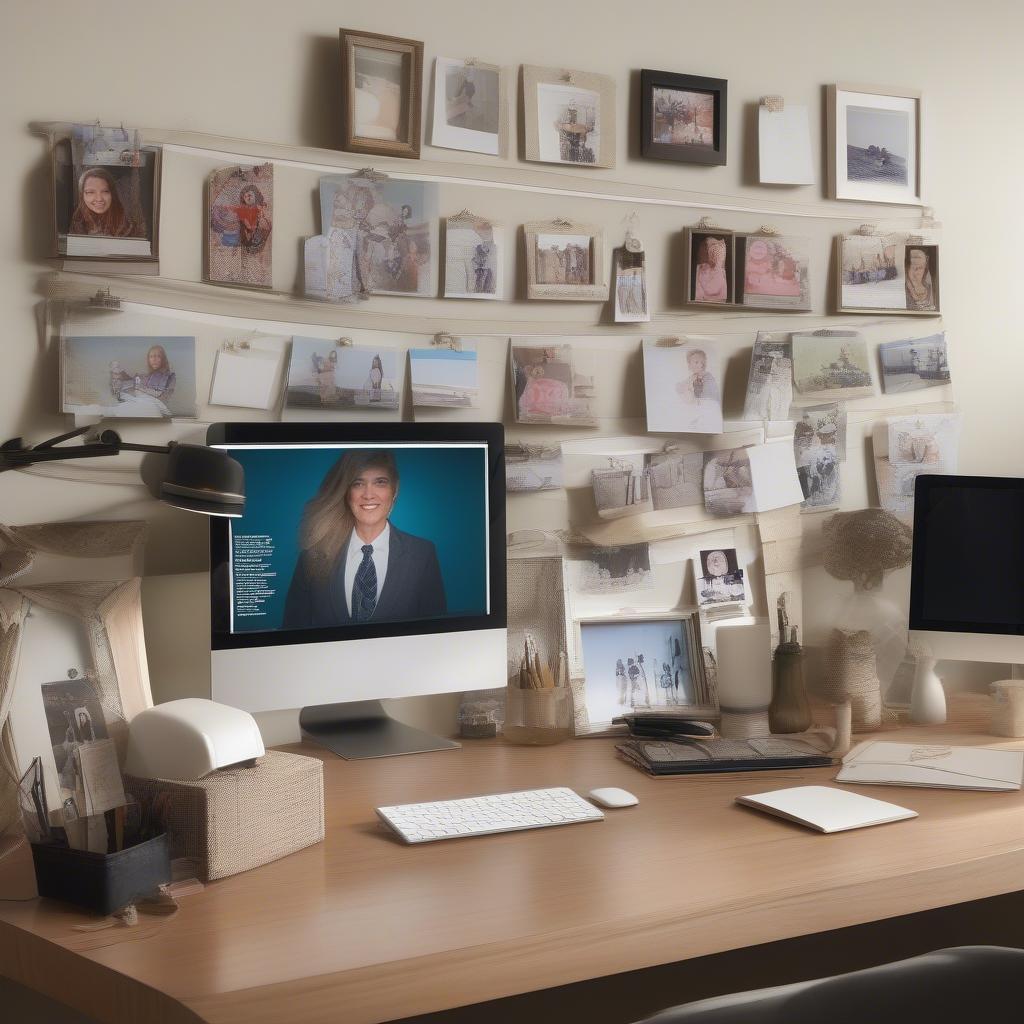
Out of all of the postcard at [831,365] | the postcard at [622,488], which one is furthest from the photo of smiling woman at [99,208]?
the postcard at [831,365]

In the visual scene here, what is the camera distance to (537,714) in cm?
171

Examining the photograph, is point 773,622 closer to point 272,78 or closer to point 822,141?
point 822,141

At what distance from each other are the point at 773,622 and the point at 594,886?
97cm

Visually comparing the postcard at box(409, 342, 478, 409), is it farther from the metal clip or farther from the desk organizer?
the desk organizer

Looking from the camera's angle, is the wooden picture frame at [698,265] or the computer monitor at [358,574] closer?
the computer monitor at [358,574]

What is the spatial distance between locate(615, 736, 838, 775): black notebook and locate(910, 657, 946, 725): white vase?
12.4 inches

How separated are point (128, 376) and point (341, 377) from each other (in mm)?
313

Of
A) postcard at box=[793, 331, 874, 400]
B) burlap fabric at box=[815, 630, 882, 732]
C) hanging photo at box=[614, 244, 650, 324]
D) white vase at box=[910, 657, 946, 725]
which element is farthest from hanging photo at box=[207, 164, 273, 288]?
white vase at box=[910, 657, 946, 725]

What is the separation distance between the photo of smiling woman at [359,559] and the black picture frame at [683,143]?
2.43ft

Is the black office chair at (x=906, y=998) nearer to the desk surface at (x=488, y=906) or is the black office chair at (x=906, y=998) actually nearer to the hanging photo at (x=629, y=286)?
the desk surface at (x=488, y=906)

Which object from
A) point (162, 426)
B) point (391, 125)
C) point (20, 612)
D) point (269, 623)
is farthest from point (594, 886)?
point (391, 125)

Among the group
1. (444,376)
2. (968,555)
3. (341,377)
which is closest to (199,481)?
(341,377)

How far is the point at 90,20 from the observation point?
156 centimetres

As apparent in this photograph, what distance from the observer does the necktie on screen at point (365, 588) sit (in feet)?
5.31
